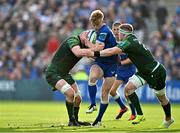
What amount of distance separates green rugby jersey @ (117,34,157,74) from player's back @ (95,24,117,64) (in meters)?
0.68

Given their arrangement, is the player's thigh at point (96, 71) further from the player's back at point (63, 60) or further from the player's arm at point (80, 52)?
the player's arm at point (80, 52)

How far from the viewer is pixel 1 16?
35.7 m

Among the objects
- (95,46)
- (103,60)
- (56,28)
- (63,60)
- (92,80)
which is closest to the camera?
(95,46)

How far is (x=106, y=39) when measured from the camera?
17719 millimetres

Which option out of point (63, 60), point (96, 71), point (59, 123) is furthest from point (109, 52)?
point (59, 123)

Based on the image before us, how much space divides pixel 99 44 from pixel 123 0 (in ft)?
60.2

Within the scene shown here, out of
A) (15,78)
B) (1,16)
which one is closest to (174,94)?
(15,78)

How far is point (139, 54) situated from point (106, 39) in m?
1.14

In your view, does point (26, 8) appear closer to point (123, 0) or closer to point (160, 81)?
point (123, 0)

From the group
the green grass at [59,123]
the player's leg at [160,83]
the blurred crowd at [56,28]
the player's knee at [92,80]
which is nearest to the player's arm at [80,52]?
the player's leg at [160,83]

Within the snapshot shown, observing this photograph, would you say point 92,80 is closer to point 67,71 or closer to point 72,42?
point 67,71

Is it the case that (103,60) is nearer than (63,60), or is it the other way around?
(63,60)

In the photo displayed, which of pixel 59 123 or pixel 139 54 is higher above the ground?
pixel 139 54

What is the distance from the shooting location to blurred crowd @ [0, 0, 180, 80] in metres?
33.2
